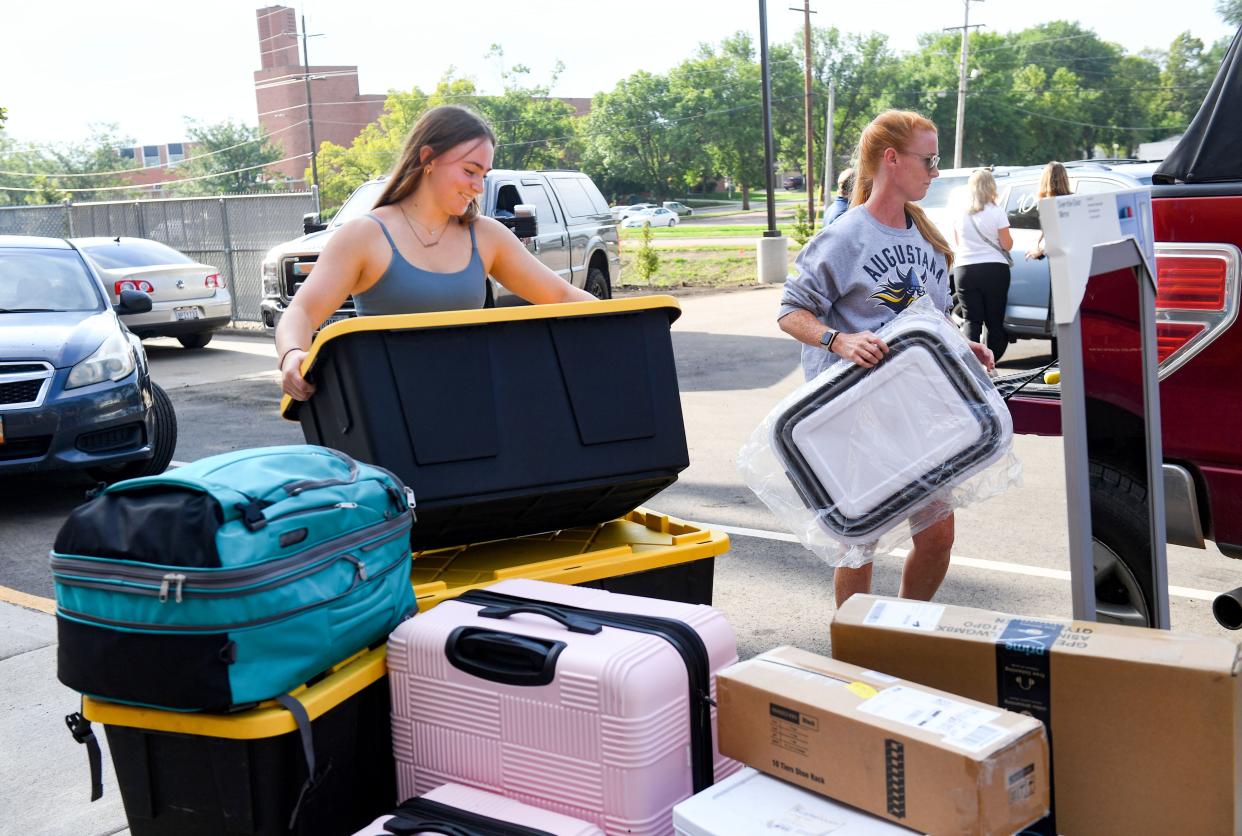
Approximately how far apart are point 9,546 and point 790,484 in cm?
495

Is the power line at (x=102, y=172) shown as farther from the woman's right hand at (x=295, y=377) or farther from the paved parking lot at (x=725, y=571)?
the woman's right hand at (x=295, y=377)

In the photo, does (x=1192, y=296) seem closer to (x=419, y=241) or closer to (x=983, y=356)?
(x=983, y=356)

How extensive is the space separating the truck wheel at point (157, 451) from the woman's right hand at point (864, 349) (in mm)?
5674

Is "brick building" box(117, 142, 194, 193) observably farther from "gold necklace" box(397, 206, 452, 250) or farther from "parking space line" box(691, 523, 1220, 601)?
"gold necklace" box(397, 206, 452, 250)

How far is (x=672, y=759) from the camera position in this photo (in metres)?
2.25

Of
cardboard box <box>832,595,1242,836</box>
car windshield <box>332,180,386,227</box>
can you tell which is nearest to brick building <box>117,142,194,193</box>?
car windshield <box>332,180,386,227</box>

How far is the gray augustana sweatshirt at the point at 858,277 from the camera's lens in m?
3.53

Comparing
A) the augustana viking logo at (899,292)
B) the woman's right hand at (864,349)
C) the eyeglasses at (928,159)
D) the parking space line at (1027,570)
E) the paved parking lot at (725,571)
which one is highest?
the eyeglasses at (928,159)

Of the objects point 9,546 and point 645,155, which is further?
point 645,155

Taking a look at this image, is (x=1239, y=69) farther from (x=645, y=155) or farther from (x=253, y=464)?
(x=645, y=155)

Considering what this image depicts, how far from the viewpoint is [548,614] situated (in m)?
2.41

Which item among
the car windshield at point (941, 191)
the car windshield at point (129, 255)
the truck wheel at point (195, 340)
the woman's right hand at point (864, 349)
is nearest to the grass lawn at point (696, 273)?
the car windshield at point (941, 191)

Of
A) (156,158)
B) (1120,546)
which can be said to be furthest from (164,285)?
(156,158)

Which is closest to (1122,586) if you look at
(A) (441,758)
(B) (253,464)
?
(A) (441,758)
